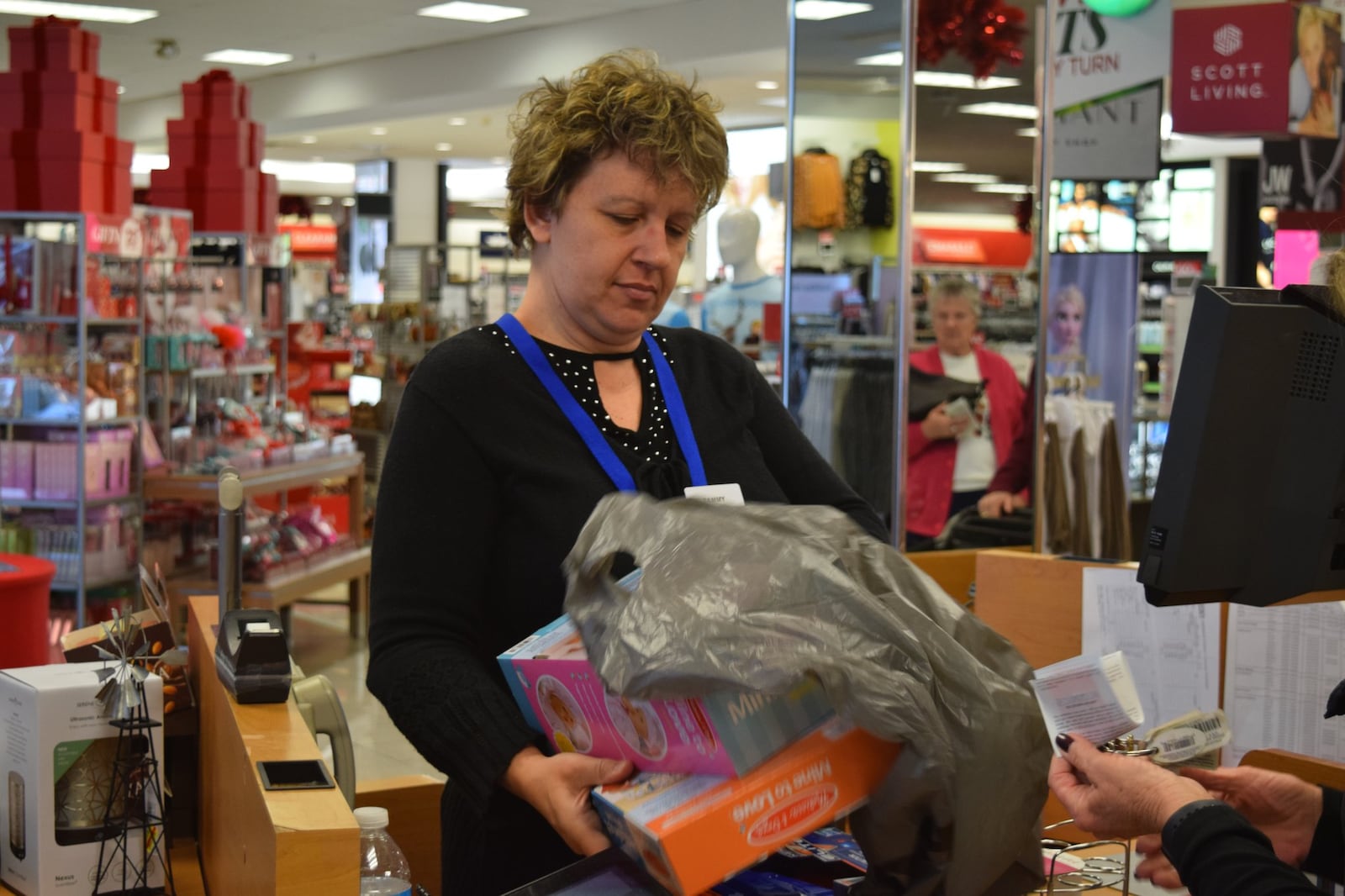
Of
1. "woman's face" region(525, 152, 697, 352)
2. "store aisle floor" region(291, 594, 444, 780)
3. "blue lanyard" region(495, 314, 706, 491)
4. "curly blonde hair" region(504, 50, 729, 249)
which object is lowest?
"store aisle floor" region(291, 594, 444, 780)

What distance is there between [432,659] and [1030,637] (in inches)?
68.7

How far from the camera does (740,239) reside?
314 inches

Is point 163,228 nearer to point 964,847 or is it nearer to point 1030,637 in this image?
point 1030,637

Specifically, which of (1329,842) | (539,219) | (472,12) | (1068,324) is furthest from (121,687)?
(472,12)

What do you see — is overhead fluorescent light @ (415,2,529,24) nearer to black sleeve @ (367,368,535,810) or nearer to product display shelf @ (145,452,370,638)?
product display shelf @ (145,452,370,638)

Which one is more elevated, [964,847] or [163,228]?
[163,228]

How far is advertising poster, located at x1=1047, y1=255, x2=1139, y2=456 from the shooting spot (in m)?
6.30

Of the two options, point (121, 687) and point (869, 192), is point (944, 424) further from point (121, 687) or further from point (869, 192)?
point (121, 687)

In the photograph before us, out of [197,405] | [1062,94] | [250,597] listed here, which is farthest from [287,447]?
[1062,94]

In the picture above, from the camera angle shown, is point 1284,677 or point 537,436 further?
point 1284,677

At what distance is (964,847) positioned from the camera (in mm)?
1139

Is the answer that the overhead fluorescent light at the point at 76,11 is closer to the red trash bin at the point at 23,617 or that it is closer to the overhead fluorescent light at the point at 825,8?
the overhead fluorescent light at the point at 825,8

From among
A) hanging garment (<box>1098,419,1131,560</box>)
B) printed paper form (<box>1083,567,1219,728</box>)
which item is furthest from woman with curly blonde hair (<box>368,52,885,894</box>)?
hanging garment (<box>1098,419,1131,560</box>)

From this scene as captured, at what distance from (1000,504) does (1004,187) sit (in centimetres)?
112
